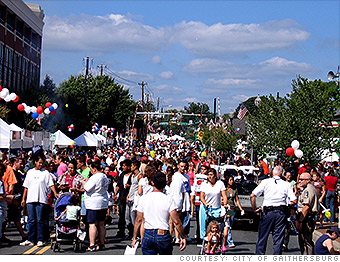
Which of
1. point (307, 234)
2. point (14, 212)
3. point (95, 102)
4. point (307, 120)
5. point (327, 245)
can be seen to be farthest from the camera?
point (95, 102)

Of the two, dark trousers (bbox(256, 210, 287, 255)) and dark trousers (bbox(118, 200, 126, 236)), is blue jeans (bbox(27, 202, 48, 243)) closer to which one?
dark trousers (bbox(118, 200, 126, 236))

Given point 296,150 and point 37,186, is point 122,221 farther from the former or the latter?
point 296,150

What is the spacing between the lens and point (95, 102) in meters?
63.6

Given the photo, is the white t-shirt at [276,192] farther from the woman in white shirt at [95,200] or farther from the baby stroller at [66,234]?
the baby stroller at [66,234]

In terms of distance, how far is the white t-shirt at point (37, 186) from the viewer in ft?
35.9

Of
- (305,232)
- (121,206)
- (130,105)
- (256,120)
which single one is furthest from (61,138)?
(130,105)

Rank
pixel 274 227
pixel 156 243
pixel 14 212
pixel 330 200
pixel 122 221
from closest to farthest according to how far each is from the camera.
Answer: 1. pixel 156 243
2. pixel 274 227
3. pixel 14 212
4. pixel 122 221
5. pixel 330 200

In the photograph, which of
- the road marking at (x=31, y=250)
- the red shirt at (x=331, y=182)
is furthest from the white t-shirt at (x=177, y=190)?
the red shirt at (x=331, y=182)

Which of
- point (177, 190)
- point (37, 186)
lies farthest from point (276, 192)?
point (37, 186)

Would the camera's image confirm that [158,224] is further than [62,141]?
No

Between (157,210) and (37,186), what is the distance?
4.78 metres

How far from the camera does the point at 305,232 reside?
9.59m

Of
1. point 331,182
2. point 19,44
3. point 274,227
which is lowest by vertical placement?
point 274,227

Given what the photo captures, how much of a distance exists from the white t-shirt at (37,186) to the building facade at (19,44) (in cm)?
4132
